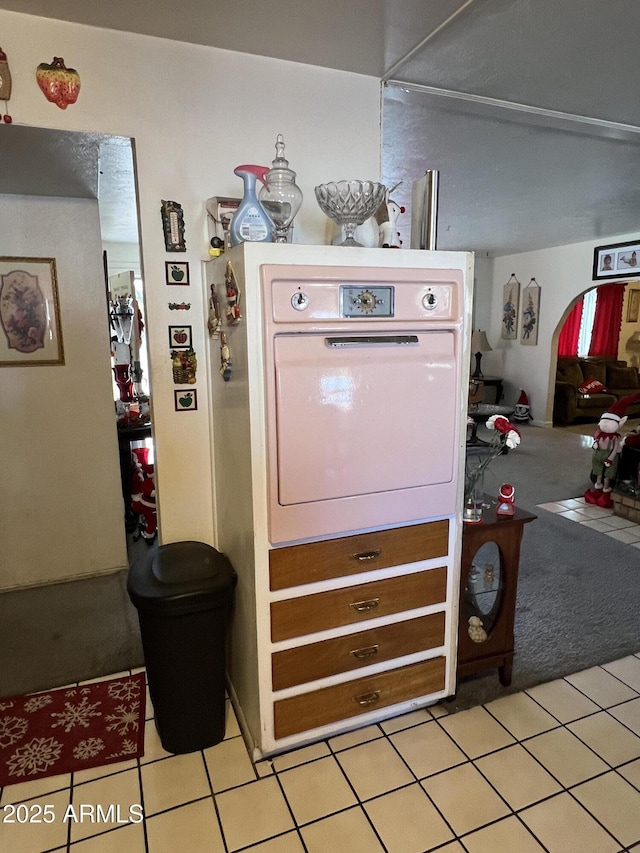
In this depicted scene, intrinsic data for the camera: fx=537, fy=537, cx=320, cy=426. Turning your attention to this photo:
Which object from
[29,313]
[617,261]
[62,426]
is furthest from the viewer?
[617,261]

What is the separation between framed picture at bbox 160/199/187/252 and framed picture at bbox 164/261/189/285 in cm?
5

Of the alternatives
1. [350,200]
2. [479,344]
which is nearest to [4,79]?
[350,200]

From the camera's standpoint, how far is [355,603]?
1.79 m

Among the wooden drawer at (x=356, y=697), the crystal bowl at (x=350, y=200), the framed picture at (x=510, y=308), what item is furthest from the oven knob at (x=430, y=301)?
the framed picture at (x=510, y=308)

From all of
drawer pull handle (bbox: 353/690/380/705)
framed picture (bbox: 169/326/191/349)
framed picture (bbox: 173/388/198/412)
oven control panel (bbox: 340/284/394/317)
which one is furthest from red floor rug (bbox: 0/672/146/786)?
oven control panel (bbox: 340/284/394/317)

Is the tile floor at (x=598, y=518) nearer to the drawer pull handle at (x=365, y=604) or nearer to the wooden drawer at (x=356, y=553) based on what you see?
the wooden drawer at (x=356, y=553)

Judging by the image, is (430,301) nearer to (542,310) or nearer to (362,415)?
(362,415)

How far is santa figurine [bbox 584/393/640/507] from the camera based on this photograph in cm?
420

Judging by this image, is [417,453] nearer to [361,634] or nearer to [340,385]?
[340,385]

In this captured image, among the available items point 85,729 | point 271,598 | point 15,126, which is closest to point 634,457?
point 271,598

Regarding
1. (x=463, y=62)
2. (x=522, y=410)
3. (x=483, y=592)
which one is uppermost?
(x=463, y=62)

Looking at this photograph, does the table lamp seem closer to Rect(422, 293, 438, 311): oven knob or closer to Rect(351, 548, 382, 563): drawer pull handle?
Rect(422, 293, 438, 311): oven knob

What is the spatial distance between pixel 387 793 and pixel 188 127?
7.58 feet

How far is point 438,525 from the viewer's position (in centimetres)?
187
